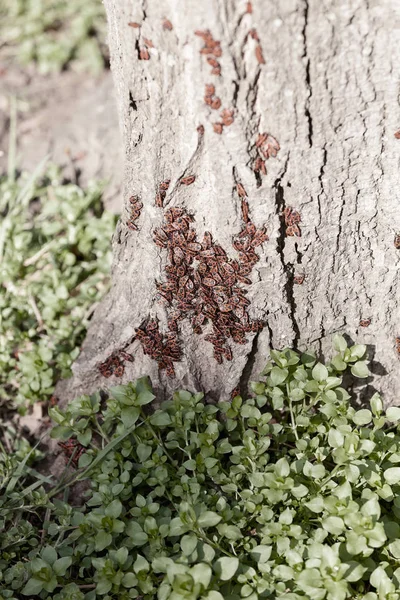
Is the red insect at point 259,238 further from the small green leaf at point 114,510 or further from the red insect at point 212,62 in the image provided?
the small green leaf at point 114,510

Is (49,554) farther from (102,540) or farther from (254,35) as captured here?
(254,35)


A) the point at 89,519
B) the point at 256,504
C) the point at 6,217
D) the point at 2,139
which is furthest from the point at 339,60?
the point at 2,139

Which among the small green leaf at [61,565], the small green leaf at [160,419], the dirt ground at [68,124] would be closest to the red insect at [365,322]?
the small green leaf at [160,419]

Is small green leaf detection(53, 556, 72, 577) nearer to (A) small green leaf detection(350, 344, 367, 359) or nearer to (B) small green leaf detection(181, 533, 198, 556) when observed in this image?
(B) small green leaf detection(181, 533, 198, 556)

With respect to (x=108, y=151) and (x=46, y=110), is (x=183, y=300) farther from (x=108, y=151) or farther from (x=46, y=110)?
(x=46, y=110)

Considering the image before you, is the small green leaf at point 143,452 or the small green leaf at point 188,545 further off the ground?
the small green leaf at point 143,452
